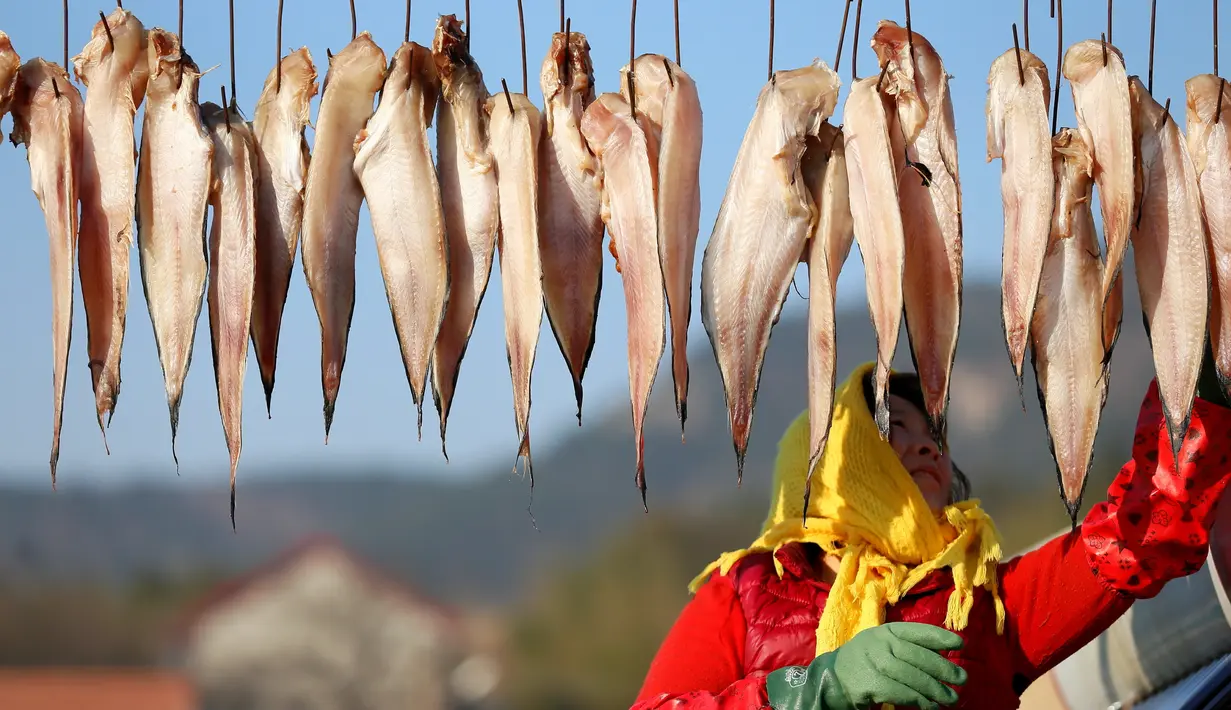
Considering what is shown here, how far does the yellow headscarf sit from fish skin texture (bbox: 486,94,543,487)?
2.73 ft

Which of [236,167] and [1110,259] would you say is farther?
[236,167]

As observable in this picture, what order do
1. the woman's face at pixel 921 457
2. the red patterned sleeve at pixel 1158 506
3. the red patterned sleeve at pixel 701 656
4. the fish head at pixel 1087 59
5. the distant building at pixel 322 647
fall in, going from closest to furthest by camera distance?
1. the fish head at pixel 1087 59
2. the red patterned sleeve at pixel 1158 506
3. the red patterned sleeve at pixel 701 656
4. the woman's face at pixel 921 457
5. the distant building at pixel 322 647

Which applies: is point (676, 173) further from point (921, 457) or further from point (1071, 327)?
point (921, 457)

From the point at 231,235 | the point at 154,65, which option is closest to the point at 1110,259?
the point at 231,235

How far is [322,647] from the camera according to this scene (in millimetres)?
17578

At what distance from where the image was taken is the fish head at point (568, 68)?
7.00 feet

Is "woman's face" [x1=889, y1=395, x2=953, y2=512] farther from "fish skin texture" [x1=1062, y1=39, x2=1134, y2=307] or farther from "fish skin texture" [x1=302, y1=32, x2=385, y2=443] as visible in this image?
"fish skin texture" [x1=302, y1=32, x2=385, y2=443]

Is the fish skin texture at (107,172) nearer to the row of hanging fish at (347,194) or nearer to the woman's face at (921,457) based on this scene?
the row of hanging fish at (347,194)

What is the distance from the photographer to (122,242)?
2.16 metres

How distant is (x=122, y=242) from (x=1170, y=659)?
2823 millimetres

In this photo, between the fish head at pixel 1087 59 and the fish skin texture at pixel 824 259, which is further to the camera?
the fish head at pixel 1087 59

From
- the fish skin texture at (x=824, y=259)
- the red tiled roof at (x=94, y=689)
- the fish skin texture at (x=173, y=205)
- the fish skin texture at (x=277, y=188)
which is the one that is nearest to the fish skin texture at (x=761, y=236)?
the fish skin texture at (x=824, y=259)

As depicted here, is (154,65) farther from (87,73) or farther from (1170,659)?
(1170,659)

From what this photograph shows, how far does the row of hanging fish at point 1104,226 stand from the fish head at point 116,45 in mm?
1454
